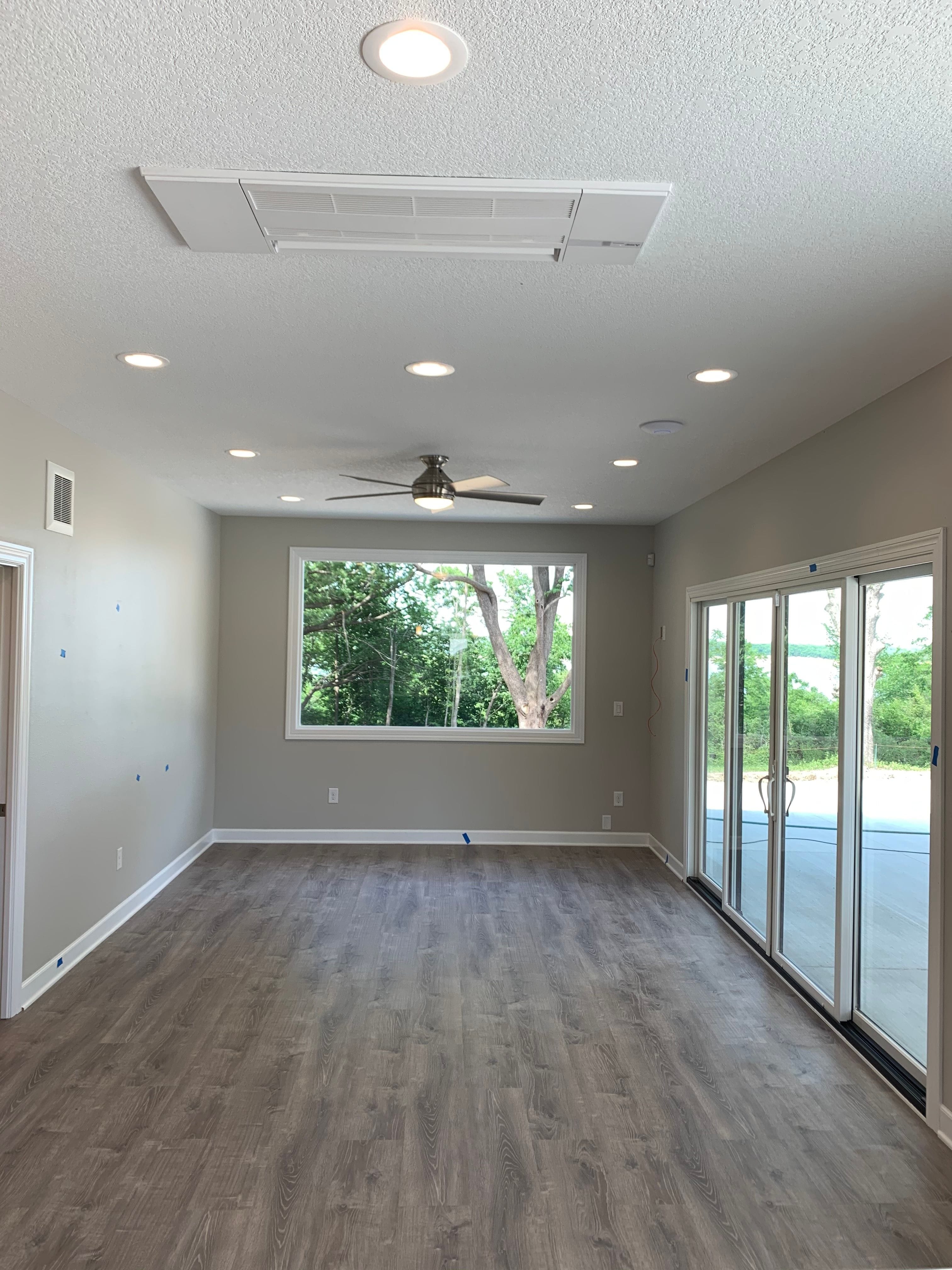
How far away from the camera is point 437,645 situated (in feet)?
24.5

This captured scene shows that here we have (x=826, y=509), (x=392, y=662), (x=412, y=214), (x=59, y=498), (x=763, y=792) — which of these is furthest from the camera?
(x=392, y=662)

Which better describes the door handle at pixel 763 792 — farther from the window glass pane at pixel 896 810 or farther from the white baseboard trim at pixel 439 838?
the white baseboard trim at pixel 439 838

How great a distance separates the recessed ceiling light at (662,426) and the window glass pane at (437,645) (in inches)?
130

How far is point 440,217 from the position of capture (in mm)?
2086

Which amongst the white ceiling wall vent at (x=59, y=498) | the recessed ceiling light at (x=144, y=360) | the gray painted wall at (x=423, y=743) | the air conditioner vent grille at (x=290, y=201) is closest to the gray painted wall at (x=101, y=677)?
the white ceiling wall vent at (x=59, y=498)

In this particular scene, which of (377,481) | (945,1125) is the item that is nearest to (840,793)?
Answer: (945,1125)

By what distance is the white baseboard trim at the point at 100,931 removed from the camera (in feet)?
13.1

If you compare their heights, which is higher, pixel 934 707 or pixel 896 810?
pixel 934 707

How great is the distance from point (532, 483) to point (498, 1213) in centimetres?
406

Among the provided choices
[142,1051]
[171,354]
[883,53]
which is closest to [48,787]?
[142,1051]

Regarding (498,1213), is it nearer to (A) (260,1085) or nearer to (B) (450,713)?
(A) (260,1085)

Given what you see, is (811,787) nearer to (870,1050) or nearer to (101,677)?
(870,1050)

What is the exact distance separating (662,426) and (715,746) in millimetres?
2514

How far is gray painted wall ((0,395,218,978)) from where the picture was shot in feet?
13.1
